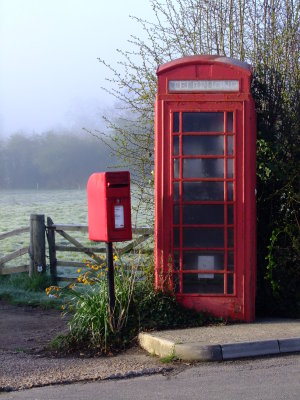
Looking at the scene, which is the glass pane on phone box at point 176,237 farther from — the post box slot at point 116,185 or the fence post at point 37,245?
the fence post at point 37,245

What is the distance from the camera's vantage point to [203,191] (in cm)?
798

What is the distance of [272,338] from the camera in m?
7.06

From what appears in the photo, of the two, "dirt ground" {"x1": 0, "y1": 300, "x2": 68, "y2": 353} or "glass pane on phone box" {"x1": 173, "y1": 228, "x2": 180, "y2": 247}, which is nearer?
"glass pane on phone box" {"x1": 173, "y1": 228, "x2": 180, "y2": 247}

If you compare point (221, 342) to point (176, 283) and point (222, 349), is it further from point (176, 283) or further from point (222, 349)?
point (176, 283)

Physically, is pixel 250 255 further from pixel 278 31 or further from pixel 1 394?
pixel 278 31

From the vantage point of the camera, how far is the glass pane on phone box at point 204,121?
7965mm

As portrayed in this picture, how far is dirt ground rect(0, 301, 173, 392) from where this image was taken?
6.44 meters

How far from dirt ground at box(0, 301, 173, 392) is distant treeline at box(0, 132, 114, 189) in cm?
533

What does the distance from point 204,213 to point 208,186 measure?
0.32 meters

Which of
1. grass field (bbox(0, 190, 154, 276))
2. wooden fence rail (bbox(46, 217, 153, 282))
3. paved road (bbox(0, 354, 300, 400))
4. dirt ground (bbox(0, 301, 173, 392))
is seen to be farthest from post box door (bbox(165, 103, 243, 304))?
grass field (bbox(0, 190, 154, 276))

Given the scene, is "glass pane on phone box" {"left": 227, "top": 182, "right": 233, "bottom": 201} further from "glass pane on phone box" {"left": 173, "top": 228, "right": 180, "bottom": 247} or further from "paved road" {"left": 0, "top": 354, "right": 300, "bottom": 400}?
"paved road" {"left": 0, "top": 354, "right": 300, "bottom": 400}

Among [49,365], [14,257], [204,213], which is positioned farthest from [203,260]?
[14,257]

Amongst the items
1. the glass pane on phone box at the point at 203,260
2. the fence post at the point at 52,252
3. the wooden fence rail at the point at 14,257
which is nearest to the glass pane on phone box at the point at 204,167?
the glass pane on phone box at the point at 203,260

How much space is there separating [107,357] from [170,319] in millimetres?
958
